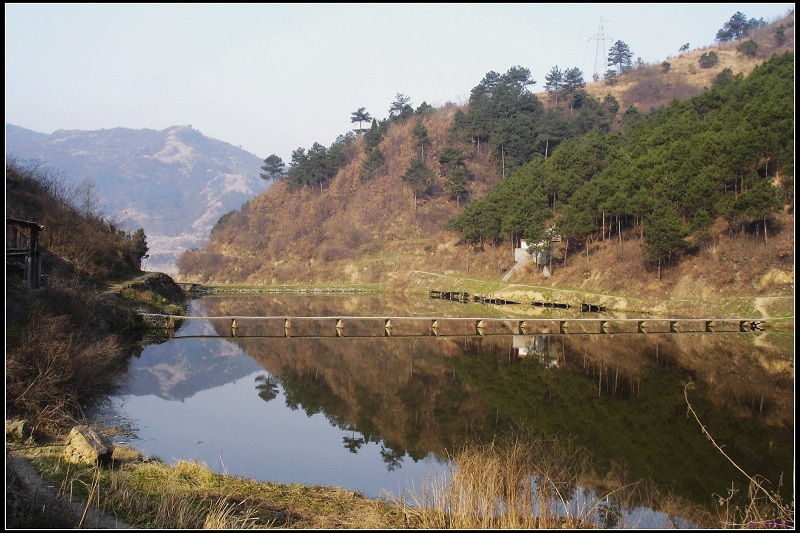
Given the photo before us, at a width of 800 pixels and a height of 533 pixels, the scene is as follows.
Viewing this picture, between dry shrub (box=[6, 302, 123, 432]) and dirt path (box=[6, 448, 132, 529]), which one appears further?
dry shrub (box=[6, 302, 123, 432])

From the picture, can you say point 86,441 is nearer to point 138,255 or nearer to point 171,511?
point 171,511

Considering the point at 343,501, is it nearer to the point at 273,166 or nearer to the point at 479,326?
the point at 479,326

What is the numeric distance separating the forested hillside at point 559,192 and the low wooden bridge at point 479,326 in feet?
18.6

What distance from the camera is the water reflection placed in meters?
13.6

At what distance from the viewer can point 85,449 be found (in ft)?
35.4

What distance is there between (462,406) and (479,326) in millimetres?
16819

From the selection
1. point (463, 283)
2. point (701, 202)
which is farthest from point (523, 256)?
point (701, 202)

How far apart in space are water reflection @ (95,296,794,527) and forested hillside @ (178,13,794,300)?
12.0m

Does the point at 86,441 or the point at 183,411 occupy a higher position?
the point at 86,441

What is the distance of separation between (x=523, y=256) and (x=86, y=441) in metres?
47.9

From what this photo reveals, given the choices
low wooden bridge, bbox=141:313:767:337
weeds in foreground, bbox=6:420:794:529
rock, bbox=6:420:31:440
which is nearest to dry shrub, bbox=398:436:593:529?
weeds in foreground, bbox=6:420:794:529

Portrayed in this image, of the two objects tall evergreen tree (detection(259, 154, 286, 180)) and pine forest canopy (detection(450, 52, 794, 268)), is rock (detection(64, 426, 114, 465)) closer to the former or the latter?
pine forest canopy (detection(450, 52, 794, 268))

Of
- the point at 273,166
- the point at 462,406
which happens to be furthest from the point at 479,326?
the point at 273,166

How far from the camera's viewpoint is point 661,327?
3503cm
